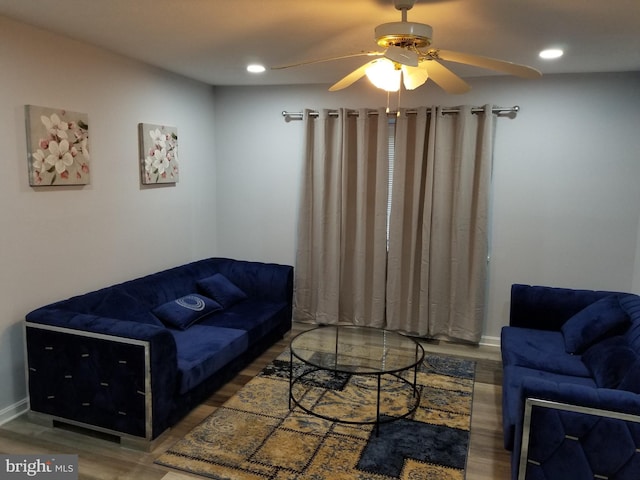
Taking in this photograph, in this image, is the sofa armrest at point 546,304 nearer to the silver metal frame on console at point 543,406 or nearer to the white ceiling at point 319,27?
the white ceiling at point 319,27

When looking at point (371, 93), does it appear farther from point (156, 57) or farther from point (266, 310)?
point (266, 310)

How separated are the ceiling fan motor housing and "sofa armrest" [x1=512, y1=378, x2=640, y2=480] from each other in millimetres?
1654

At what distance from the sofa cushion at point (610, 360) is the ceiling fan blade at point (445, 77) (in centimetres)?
173

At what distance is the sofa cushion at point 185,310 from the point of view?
12.2 ft

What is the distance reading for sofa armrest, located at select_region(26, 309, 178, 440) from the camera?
2719mm

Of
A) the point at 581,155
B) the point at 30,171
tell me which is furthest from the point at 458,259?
the point at 30,171

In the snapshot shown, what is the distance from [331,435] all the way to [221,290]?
6.05 feet

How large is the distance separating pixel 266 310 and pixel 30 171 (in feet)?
6.88

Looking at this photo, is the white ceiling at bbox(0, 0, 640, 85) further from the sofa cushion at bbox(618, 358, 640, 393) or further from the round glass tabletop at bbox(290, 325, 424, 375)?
the round glass tabletop at bbox(290, 325, 424, 375)

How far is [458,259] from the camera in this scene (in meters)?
4.47

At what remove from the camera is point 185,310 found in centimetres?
382

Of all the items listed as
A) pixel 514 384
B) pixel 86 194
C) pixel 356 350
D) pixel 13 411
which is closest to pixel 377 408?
pixel 356 350

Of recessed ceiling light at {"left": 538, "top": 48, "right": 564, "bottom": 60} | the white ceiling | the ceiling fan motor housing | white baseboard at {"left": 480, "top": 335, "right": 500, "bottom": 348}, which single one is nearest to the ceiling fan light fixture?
the ceiling fan motor housing

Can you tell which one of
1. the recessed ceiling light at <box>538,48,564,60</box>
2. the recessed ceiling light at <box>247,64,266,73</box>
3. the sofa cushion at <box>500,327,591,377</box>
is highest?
the recessed ceiling light at <box>247,64,266,73</box>
